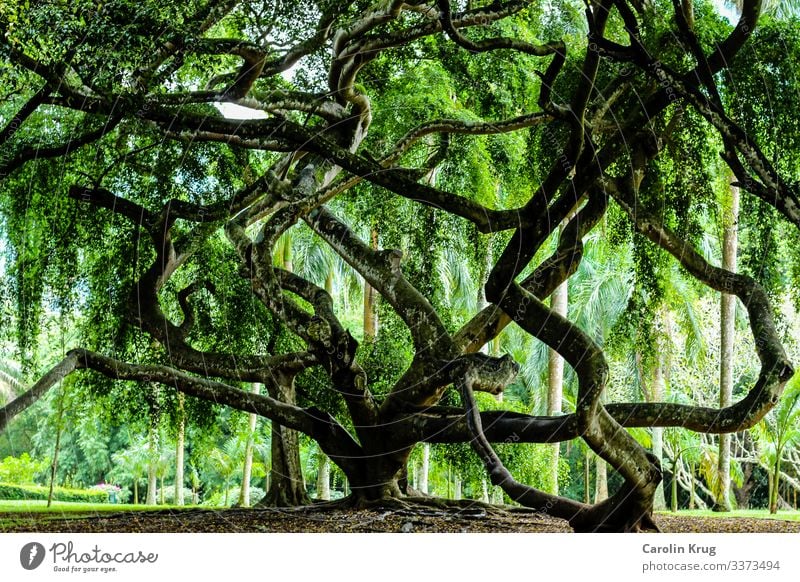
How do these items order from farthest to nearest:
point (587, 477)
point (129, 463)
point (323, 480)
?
point (129, 463)
point (587, 477)
point (323, 480)

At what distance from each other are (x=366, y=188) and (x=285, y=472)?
9.31 ft

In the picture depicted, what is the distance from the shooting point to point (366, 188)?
9125 millimetres

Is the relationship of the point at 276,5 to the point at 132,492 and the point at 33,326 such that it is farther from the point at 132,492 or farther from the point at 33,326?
the point at 132,492

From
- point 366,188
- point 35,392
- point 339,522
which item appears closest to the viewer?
point 35,392

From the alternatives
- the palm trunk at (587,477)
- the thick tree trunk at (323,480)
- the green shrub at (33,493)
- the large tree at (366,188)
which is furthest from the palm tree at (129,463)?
the large tree at (366,188)

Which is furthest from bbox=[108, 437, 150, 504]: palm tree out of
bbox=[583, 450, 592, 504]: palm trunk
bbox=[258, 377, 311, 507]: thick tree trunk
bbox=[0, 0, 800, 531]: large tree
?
bbox=[258, 377, 311, 507]: thick tree trunk

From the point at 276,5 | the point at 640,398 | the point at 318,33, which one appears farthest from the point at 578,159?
the point at 640,398

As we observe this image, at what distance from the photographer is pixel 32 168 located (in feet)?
26.0

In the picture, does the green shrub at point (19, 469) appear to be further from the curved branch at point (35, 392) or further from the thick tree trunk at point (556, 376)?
the thick tree trunk at point (556, 376)

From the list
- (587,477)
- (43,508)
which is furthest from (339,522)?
(587,477)

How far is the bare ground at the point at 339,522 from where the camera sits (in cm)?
669

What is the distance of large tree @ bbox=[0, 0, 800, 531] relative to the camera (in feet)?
20.0

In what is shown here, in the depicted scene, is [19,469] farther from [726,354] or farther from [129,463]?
[129,463]

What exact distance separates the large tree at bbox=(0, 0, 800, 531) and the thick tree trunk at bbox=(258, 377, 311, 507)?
434 mm
